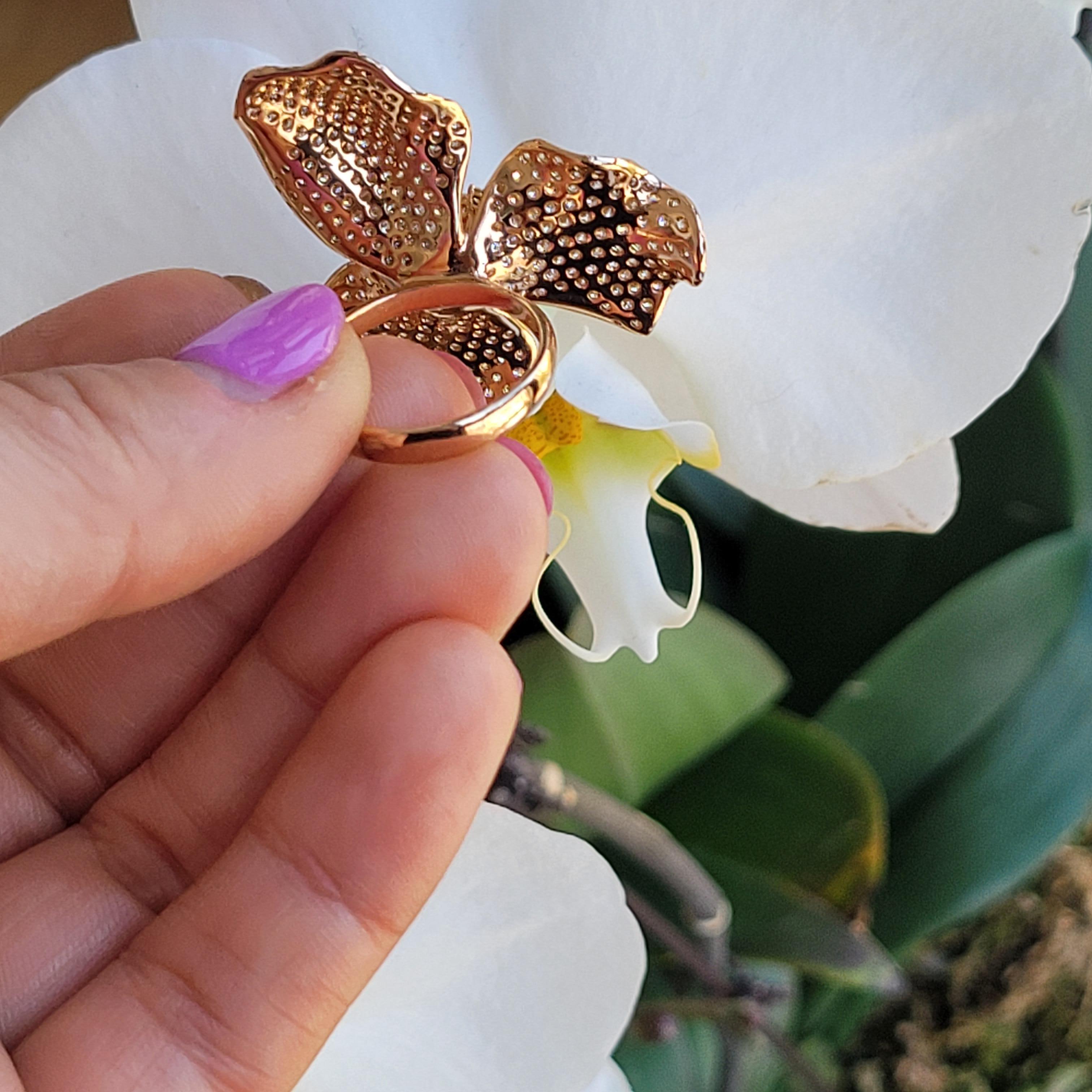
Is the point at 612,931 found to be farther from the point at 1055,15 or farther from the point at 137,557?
the point at 1055,15

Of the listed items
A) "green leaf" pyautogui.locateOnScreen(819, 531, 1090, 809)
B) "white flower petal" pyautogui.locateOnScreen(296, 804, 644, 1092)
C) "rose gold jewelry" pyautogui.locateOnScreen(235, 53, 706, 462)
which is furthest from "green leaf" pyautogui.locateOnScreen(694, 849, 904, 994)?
"rose gold jewelry" pyautogui.locateOnScreen(235, 53, 706, 462)

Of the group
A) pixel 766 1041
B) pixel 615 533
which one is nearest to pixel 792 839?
pixel 766 1041

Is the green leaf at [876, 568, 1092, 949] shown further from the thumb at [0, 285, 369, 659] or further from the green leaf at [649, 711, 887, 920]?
the thumb at [0, 285, 369, 659]

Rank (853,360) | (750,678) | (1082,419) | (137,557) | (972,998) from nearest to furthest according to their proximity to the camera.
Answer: (137,557), (853,360), (750,678), (1082,419), (972,998)

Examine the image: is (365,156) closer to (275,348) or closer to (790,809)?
(275,348)

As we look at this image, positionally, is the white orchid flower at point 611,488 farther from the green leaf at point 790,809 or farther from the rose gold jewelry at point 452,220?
the green leaf at point 790,809

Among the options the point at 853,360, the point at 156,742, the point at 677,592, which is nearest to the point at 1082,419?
the point at 677,592
